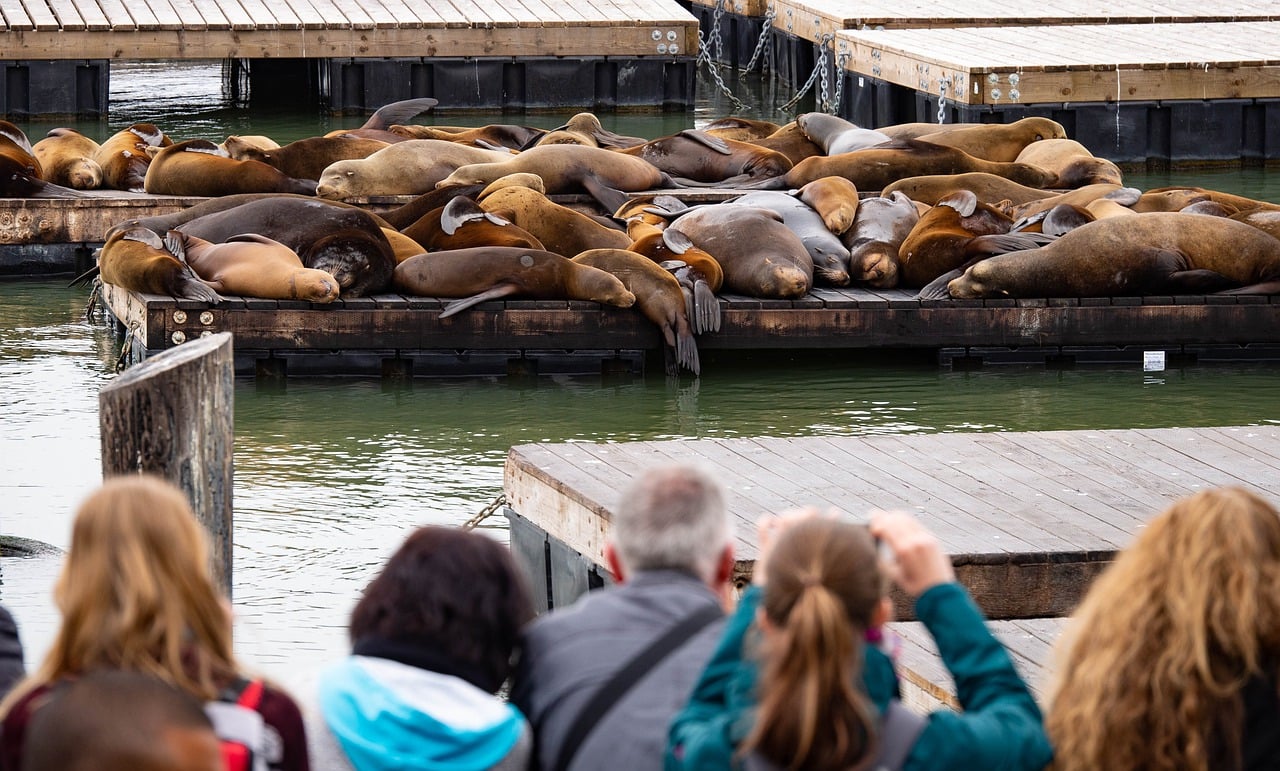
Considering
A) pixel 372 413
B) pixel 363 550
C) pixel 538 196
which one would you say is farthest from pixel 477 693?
pixel 538 196

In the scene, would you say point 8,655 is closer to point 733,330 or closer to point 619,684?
point 619,684

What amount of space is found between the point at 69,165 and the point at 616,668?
444 inches

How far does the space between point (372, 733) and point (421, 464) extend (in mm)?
5841

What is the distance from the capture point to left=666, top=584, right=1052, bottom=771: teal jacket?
2674 mm

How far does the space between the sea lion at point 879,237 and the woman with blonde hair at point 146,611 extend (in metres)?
8.36

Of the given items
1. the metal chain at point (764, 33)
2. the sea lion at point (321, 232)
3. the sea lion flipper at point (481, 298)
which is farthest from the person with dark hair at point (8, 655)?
the metal chain at point (764, 33)

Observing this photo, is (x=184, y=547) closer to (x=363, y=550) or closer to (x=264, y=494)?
(x=363, y=550)

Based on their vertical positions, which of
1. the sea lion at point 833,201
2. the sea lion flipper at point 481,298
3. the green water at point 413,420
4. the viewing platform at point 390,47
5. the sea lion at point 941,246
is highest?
the viewing platform at point 390,47

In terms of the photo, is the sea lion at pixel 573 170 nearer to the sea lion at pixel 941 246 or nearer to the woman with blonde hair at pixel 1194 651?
the sea lion at pixel 941 246

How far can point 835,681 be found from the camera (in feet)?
8.46

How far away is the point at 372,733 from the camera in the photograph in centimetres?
289

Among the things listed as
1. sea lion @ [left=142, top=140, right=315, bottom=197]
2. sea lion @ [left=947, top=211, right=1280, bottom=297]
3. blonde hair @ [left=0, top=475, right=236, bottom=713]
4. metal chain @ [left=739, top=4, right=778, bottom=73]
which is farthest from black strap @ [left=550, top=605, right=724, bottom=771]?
metal chain @ [left=739, top=4, right=778, bottom=73]

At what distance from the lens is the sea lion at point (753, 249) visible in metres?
10.4

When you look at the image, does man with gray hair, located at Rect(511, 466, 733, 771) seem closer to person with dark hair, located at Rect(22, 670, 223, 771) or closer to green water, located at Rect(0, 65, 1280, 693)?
person with dark hair, located at Rect(22, 670, 223, 771)
